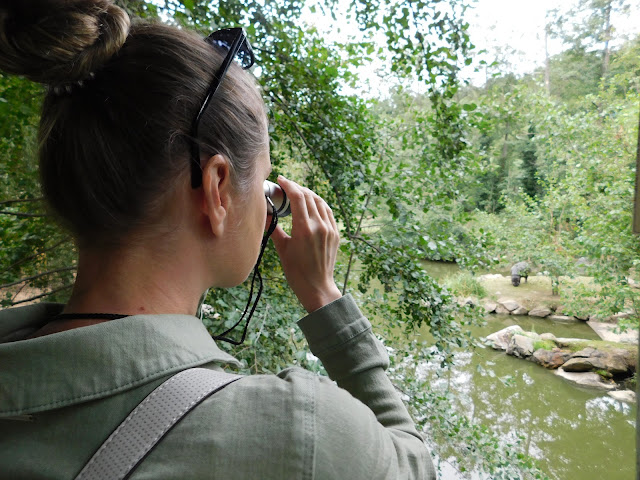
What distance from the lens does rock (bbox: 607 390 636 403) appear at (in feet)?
19.6

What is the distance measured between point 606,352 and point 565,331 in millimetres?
1639

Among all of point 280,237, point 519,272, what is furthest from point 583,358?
point 280,237

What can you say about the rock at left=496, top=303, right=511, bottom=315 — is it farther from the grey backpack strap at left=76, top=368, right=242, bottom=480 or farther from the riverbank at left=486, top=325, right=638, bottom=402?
the grey backpack strap at left=76, top=368, right=242, bottom=480

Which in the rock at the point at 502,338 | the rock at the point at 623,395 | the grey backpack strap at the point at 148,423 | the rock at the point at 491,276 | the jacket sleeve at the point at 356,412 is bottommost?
the rock at the point at 623,395

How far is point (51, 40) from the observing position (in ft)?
1.73

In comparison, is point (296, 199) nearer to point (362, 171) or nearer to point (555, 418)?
point (362, 171)

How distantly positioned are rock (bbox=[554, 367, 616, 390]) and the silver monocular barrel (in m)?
7.22

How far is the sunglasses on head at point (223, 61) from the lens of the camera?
55cm

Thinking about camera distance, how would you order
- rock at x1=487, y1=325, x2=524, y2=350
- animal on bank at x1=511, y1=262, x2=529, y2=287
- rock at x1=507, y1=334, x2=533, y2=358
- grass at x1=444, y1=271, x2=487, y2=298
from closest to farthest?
rock at x1=507, y1=334, x2=533, y2=358, rock at x1=487, y1=325, x2=524, y2=350, grass at x1=444, y1=271, x2=487, y2=298, animal on bank at x1=511, y1=262, x2=529, y2=287

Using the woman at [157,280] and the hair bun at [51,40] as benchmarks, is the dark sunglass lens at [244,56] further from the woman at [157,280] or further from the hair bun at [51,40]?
the hair bun at [51,40]

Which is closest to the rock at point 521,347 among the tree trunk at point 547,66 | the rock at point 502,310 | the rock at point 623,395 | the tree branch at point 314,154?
the rock at point 623,395

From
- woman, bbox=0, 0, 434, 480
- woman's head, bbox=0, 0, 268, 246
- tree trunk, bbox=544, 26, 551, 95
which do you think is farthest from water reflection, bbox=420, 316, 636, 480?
tree trunk, bbox=544, 26, 551, 95

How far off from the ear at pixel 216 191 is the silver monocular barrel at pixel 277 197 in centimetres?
21

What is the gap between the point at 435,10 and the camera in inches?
73.1
